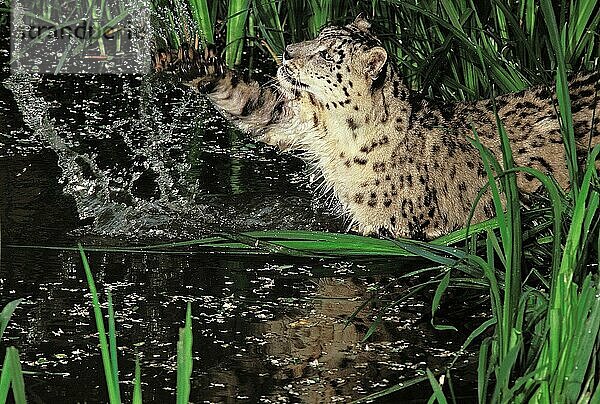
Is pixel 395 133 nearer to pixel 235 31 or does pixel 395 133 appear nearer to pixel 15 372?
pixel 235 31

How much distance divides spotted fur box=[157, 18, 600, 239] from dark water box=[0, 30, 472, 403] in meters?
0.33

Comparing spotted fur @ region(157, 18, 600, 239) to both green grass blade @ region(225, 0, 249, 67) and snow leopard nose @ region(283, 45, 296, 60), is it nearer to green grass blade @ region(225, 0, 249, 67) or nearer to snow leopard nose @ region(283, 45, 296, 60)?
snow leopard nose @ region(283, 45, 296, 60)

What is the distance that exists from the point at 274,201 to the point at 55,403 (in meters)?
2.25

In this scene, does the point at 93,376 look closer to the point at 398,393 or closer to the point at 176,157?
the point at 398,393

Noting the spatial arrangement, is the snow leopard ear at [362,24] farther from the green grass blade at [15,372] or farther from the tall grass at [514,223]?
the green grass blade at [15,372]

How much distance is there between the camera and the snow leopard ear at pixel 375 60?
4922 mm

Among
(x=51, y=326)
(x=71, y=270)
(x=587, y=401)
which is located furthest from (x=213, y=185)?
(x=587, y=401)

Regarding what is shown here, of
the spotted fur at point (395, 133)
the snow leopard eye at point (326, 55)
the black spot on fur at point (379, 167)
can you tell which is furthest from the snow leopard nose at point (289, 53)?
the black spot on fur at point (379, 167)

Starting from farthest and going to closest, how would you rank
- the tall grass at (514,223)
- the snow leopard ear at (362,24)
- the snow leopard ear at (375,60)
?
the snow leopard ear at (362,24) → the snow leopard ear at (375,60) → the tall grass at (514,223)

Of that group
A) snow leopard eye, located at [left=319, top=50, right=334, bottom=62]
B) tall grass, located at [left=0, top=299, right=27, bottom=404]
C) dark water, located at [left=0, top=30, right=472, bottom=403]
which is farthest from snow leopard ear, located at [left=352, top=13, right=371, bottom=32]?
tall grass, located at [left=0, top=299, right=27, bottom=404]

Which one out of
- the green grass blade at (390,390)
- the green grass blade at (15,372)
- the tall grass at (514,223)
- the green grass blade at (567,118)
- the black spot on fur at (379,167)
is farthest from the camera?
the black spot on fur at (379,167)

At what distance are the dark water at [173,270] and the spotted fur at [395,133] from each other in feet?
1.08

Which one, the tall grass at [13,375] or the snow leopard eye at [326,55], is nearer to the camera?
the tall grass at [13,375]

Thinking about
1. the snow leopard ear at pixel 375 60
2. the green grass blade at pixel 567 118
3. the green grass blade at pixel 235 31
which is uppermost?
the green grass blade at pixel 235 31
